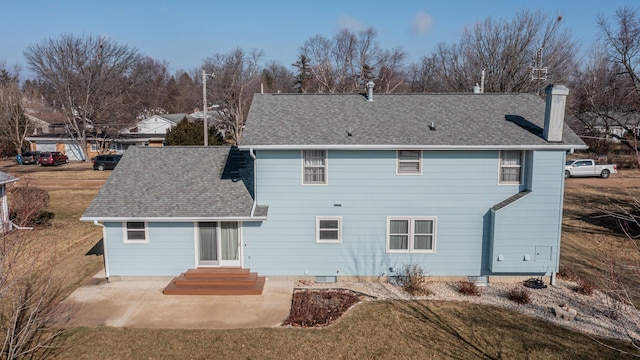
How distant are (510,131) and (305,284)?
28.0 feet

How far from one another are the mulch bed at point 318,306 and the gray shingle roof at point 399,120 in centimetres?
471

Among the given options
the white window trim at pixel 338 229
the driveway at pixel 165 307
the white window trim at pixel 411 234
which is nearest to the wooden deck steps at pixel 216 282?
the driveway at pixel 165 307

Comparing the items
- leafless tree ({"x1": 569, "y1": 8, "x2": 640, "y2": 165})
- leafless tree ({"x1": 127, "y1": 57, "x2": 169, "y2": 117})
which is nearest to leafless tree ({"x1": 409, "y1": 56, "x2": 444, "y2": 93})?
leafless tree ({"x1": 569, "y1": 8, "x2": 640, "y2": 165})

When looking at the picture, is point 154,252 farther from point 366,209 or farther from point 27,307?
point 366,209

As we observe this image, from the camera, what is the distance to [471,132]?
14.1m

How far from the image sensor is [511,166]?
45.6 feet

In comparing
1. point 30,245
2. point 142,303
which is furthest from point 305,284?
point 30,245

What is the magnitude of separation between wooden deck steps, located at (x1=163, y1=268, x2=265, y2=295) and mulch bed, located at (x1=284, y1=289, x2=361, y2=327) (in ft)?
4.80

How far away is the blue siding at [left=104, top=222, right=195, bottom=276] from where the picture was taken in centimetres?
1405

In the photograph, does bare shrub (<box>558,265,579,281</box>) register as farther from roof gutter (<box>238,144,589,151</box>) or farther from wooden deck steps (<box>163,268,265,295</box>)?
wooden deck steps (<box>163,268,265,295</box>)

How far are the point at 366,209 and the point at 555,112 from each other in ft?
22.0

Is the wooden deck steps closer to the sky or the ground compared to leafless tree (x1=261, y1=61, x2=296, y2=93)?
closer to the ground

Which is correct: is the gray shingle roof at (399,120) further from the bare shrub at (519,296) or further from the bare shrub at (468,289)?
the bare shrub at (519,296)

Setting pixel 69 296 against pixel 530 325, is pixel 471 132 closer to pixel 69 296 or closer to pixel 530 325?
pixel 530 325
